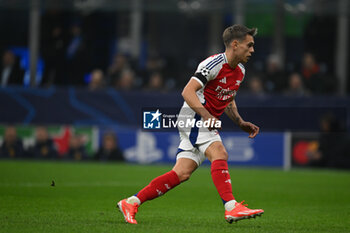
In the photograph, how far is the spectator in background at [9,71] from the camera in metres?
19.1

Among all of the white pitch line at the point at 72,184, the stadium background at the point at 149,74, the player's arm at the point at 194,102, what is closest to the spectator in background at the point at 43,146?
the stadium background at the point at 149,74

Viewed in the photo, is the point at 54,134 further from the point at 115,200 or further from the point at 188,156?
the point at 188,156

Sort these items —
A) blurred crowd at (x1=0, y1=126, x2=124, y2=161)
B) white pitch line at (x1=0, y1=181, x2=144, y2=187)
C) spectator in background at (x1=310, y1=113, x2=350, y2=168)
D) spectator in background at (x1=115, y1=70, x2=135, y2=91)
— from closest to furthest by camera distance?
white pitch line at (x1=0, y1=181, x2=144, y2=187) < spectator in background at (x1=310, y1=113, x2=350, y2=168) < blurred crowd at (x1=0, y1=126, x2=124, y2=161) < spectator in background at (x1=115, y1=70, x2=135, y2=91)

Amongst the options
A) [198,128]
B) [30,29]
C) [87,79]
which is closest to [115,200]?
[198,128]

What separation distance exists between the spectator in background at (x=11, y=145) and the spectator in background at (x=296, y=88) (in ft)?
21.9

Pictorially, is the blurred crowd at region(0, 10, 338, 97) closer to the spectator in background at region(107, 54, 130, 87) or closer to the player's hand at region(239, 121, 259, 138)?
the spectator in background at region(107, 54, 130, 87)

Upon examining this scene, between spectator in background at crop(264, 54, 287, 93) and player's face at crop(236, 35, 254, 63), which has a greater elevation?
player's face at crop(236, 35, 254, 63)

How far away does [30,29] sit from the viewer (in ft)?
68.6

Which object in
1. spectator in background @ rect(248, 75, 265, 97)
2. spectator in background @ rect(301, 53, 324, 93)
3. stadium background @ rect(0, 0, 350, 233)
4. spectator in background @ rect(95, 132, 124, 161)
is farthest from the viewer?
spectator in background @ rect(301, 53, 324, 93)

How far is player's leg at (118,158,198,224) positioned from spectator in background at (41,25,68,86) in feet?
40.7

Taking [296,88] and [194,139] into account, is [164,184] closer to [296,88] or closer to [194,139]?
[194,139]

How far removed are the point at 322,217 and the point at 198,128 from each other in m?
2.19

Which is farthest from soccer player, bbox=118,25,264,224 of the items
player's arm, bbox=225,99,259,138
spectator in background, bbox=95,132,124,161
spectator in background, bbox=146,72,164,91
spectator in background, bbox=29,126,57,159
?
spectator in background, bbox=146,72,164,91
